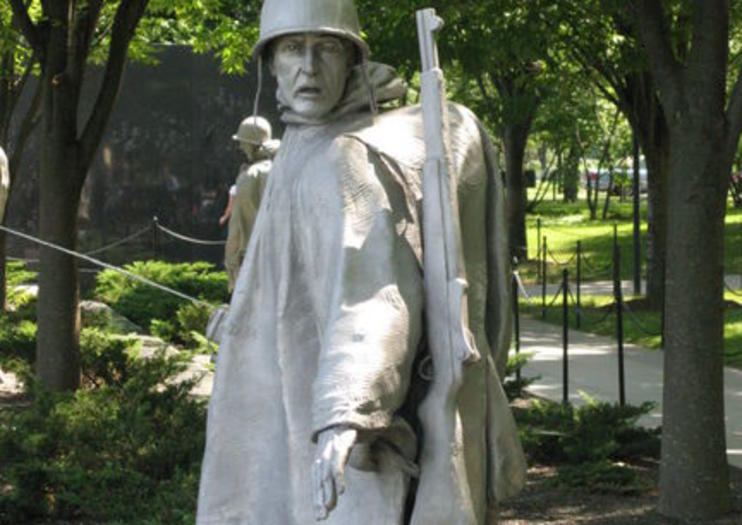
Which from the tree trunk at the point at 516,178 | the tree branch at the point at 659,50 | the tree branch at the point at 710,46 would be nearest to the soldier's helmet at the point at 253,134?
the tree branch at the point at 659,50

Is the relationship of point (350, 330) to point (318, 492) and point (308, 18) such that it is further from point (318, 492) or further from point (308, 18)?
point (308, 18)

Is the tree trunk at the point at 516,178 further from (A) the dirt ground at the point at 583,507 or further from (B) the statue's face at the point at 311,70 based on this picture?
(B) the statue's face at the point at 311,70

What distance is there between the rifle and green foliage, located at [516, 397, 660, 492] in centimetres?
629

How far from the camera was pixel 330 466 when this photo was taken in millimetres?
3422

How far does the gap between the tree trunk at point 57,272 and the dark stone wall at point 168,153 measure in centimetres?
1333

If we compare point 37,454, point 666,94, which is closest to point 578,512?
point 666,94

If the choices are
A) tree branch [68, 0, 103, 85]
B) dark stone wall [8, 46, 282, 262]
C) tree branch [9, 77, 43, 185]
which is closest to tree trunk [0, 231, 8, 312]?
tree branch [9, 77, 43, 185]

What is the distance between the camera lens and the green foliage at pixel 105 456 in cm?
862

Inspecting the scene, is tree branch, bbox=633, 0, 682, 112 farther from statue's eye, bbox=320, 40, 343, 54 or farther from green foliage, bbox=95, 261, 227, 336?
green foliage, bbox=95, 261, 227, 336

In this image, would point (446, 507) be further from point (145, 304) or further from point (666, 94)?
point (145, 304)

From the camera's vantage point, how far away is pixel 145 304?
1930 cm

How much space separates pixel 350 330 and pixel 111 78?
8418mm

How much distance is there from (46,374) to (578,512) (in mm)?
4447

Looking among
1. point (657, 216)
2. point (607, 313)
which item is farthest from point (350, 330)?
point (607, 313)
